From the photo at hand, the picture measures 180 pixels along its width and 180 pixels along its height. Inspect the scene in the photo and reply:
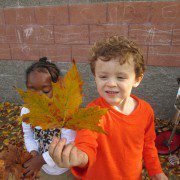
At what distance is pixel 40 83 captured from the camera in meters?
1.66

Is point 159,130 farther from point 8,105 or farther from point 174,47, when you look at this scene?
point 8,105

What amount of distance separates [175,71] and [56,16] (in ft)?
6.30

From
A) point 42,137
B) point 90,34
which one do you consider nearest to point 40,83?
point 42,137

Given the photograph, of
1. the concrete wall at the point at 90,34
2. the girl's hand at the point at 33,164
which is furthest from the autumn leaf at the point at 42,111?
the concrete wall at the point at 90,34

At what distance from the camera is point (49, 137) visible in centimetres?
172

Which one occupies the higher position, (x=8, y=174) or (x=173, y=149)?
(x=8, y=174)

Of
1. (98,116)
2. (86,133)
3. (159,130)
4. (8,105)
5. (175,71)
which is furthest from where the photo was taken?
(8,105)

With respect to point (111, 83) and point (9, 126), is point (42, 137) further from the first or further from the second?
point (9, 126)

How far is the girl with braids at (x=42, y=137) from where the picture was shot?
5.40ft

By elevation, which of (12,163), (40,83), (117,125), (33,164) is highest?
(40,83)

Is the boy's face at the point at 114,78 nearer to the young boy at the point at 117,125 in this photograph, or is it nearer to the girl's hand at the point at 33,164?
the young boy at the point at 117,125

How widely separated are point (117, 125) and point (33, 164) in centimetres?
77

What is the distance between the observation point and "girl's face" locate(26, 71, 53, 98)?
1.65m

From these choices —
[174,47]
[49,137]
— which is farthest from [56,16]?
[49,137]
